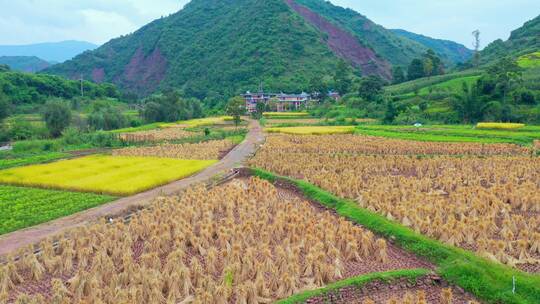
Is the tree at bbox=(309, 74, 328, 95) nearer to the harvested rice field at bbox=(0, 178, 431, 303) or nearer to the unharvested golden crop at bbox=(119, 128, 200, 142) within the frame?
the unharvested golden crop at bbox=(119, 128, 200, 142)

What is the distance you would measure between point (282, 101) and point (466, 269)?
79514mm

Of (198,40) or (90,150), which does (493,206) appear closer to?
(90,150)

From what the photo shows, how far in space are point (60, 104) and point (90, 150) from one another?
14.7 metres

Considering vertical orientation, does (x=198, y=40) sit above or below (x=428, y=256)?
above

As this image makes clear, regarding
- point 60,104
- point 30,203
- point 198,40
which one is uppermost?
point 198,40

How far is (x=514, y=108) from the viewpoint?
163ft

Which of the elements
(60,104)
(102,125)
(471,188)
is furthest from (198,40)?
(471,188)

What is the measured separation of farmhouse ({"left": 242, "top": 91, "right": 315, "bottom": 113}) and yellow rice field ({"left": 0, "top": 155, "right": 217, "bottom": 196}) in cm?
5819

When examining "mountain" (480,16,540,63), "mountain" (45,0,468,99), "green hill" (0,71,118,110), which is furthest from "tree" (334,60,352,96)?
"green hill" (0,71,118,110)

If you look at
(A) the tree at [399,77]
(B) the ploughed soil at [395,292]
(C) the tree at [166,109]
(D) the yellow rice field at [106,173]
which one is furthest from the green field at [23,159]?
(A) the tree at [399,77]

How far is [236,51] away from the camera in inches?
4454

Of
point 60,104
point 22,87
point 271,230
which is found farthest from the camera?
→ point 22,87

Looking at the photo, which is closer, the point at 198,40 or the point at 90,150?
the point at 90,150

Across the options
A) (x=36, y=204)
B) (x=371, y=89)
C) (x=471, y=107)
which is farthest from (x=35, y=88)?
(x=471, y=107)
